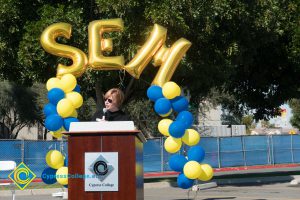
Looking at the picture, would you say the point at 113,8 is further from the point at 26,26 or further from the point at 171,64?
the point at 171,64

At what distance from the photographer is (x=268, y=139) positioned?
3028cm

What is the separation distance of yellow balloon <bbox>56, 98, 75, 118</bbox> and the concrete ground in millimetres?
4908

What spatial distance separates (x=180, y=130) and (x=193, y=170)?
728mm

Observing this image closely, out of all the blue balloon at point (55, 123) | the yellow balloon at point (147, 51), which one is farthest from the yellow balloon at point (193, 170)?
the blue balloon at point (55, 123)

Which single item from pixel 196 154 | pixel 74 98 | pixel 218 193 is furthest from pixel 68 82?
pixel 218 193

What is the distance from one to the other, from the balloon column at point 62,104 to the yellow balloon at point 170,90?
4.80 ft

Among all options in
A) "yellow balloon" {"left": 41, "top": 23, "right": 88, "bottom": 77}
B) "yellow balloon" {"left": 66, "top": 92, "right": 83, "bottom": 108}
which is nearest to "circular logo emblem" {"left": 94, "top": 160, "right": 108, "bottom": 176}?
"yellow balloon" {"left": 66, "top": 92, "right": 83, "bottom": 108}

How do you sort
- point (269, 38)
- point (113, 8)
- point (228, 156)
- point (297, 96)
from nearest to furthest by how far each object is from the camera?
point (113, 8), point (269, 38), point (297, 96), point (228, 156)

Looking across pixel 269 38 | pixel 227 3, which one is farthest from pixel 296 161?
pixel 227 3

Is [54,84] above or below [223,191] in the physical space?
above

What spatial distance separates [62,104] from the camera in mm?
9375

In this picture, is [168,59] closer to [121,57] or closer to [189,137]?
[121,57]

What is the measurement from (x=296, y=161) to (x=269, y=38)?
1479cm

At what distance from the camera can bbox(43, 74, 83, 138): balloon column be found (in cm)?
945
